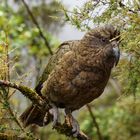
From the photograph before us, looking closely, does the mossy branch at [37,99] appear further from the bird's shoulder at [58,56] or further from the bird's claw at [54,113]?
the bird's shoulder at [58,56]

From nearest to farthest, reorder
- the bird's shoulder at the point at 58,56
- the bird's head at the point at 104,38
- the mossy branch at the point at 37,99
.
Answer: the mossy branch at the point at 37,99 → the bird's head at the point at 104,38 → the bird's shoulder at the point at 58,56

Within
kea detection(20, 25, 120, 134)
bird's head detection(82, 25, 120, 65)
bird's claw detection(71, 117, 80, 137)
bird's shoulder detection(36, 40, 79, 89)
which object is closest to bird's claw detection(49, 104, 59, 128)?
kea detection(20, 25, 120, 134)

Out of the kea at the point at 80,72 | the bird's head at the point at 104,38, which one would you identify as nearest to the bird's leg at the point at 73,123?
the kea at the point at 80,72

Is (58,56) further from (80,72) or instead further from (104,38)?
(104,38)

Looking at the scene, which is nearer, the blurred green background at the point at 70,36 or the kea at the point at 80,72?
the blurred green background at the point at 70,36

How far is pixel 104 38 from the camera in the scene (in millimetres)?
3453

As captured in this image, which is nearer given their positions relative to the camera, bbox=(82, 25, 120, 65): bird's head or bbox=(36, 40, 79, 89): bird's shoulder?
bbox=(82, 25, 120, 65): bird's head

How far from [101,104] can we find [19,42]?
2.21 m

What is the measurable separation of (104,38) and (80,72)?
0.26m

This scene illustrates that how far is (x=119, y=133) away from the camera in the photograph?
257 inches

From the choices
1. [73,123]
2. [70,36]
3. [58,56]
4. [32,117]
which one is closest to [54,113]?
[73,123]

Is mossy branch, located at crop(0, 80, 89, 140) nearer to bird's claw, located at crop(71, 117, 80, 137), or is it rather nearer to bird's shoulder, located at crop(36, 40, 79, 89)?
bird's claw, located at crop(71, 117, 80, 137)

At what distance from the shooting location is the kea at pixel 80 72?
3.50 meters

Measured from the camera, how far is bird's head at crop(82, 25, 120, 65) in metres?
3.30
